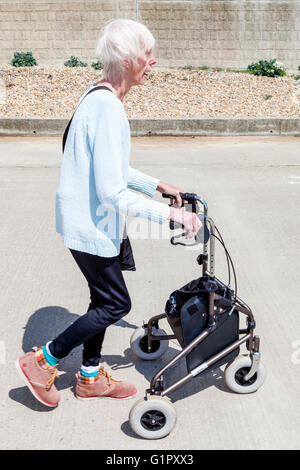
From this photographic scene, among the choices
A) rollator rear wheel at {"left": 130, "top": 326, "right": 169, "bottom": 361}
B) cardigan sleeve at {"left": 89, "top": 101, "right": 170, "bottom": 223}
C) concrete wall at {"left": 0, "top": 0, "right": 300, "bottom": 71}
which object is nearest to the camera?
cardigan sleeve at {"left": 89, "top": 101, "right": 170, "bottom": 223}

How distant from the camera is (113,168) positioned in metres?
2.33

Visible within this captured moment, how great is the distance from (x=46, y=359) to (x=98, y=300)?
0.43 meters

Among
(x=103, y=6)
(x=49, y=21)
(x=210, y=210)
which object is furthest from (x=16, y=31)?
(x=210, y=210)

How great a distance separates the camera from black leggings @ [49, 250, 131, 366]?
257 centimetres

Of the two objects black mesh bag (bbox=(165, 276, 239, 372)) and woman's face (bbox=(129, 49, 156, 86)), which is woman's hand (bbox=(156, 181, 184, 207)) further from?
woman's face (bbox=(129, 49, 156, 86))

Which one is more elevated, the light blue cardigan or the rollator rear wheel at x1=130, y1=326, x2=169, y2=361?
the light blue cardigan

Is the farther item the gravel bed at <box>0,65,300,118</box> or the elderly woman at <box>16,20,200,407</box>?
the gravel bed at <box>0,65,300,118</box>

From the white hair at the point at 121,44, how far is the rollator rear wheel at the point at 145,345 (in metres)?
1.53

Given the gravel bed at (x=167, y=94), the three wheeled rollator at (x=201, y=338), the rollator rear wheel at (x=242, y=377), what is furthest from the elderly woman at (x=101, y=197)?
the gravel bed at (x=167, y=94)

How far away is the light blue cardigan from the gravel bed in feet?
26.7

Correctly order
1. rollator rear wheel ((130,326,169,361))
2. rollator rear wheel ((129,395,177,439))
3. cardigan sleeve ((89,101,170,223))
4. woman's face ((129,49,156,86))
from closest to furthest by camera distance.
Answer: cardigan sleeve ((89,101,170,223))
woman's face ((129,49,156,86))
rollator rear wheel ((129,395,177,439))
rollator rear wheel ((130,326,169,361))

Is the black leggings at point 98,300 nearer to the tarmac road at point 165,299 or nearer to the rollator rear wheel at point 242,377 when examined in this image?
the tarmac road at point 165,299

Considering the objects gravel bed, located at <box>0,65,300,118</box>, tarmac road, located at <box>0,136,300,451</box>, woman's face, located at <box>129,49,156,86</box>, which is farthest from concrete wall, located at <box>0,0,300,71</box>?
woman's face, located at <box>129,49,156,86</box>
